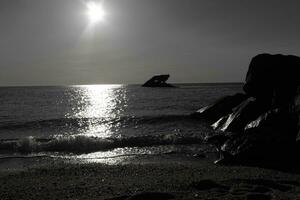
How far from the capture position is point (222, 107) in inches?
1217

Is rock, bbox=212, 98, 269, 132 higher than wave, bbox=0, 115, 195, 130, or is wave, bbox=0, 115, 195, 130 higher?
rock, bbox=212, 98, 269, 132

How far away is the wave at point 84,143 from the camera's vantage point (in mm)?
19703

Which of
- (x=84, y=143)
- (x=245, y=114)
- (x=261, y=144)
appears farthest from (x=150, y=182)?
(x=245, y=114)

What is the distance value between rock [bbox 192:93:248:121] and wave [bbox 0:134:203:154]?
9.70 m

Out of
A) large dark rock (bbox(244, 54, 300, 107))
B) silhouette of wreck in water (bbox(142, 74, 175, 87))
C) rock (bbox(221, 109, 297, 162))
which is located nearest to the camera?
rock (bbox(221, 109, 297, 162))

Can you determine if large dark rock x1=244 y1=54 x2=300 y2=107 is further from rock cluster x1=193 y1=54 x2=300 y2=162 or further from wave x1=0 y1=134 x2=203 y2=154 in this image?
wave x1=0 y1=134 x2=203 y2=154

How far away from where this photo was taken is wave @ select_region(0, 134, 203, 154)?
1970cm

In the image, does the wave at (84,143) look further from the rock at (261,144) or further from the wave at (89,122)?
the wave at (89,122)

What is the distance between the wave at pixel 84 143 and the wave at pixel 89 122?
1022cm

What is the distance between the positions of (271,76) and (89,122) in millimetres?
17871

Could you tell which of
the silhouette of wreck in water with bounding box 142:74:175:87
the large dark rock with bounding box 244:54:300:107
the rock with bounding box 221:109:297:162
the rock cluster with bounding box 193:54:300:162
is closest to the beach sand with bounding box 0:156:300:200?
the rock with bounding box 221:109:297:162

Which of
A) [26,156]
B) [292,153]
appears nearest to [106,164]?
[26,156]

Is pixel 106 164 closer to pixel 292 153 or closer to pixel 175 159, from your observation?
pixel 175 159

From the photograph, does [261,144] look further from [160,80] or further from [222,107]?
[160,80]
